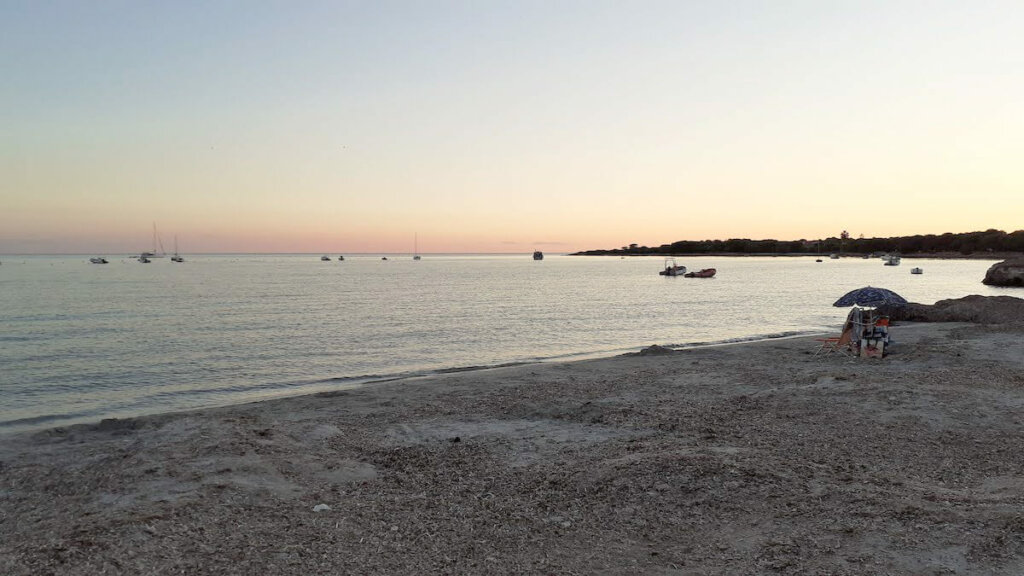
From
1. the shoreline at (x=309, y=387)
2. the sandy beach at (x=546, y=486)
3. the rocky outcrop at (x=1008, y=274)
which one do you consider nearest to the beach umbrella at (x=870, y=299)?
the sandy beach at (x=546, y=486)

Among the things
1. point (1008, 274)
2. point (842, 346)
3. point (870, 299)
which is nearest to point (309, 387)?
point (842, 346)

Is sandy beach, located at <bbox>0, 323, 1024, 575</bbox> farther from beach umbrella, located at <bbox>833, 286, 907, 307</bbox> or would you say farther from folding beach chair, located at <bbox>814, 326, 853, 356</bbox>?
folding beach chair, located at <bbox>814, 326, 853, 356</bbox>

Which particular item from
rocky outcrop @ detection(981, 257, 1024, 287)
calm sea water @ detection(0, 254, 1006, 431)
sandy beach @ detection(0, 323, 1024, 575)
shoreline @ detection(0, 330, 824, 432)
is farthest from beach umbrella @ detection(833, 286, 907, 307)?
rocky outcrop @ detection(981, 257, 1024, 287)

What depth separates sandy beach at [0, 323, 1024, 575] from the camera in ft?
21.6

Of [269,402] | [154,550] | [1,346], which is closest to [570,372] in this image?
[269,402]

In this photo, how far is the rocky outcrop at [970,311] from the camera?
1151 inches

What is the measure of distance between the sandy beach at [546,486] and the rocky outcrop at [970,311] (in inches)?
681

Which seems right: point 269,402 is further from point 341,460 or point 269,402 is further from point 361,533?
point 361,533

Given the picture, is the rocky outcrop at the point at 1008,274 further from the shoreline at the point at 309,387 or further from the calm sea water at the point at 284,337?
the shoreline at the point at 309,387

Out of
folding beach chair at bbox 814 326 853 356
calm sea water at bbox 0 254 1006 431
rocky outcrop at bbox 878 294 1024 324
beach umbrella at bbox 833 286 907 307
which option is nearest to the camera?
calm sea water at bbox 0 254 1006 431

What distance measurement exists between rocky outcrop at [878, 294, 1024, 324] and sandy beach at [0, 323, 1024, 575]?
17301 millimetres

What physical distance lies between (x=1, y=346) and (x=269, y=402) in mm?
19547

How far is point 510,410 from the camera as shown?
14.0 metres

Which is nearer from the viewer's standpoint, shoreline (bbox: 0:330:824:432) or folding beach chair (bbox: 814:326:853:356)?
shoreline (bbox: 0:330:824:432)
